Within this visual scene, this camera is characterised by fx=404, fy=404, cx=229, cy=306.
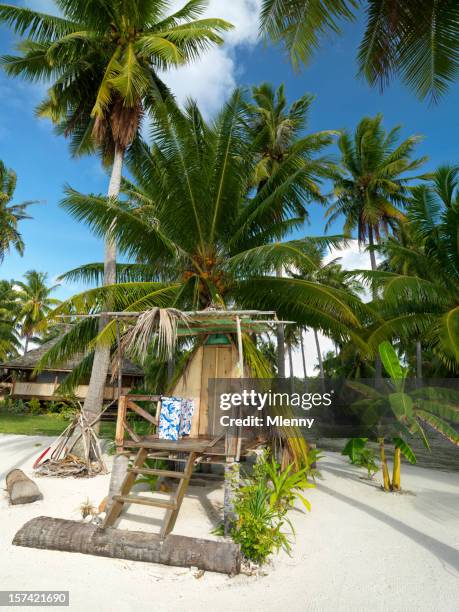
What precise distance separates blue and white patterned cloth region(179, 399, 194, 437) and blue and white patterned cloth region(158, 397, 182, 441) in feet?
0.76

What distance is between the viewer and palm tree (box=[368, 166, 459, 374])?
10.8 metres

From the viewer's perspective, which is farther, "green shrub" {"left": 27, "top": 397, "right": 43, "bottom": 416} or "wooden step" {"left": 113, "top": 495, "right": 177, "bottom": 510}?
"green shrub" {"left": 27, "top": 397, "right": 43, "bottom": 416}

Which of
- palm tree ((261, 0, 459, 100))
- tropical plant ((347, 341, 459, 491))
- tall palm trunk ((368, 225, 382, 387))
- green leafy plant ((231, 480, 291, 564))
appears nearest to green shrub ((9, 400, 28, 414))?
tall palm trunk ((368, 225, 382, 387))

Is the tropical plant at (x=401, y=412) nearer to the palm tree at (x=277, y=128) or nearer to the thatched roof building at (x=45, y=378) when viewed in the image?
the palm tree at (x=277, y=128)

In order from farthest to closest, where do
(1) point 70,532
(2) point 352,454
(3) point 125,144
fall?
(3) point 125,144, (2) point 352,454, (1) point 70,532

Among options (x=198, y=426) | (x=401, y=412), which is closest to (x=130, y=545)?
(x=198, y=426)

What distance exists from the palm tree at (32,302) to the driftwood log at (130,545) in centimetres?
3628

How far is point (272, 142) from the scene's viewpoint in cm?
1986

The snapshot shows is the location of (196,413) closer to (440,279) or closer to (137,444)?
(137,444)

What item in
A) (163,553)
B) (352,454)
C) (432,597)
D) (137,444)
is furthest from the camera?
(352,454)

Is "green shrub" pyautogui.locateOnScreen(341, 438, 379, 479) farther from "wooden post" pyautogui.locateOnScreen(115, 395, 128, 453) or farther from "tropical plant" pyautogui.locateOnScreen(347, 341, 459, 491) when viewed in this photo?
"wooden post" pyautogui.locateOnScreen(115, 395, 128, 453)

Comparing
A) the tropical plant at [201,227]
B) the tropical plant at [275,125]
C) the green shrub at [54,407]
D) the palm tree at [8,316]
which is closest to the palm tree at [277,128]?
the tropical plant at [275,125]

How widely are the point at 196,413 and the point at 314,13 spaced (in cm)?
676

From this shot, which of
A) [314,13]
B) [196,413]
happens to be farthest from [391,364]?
[314,13]
